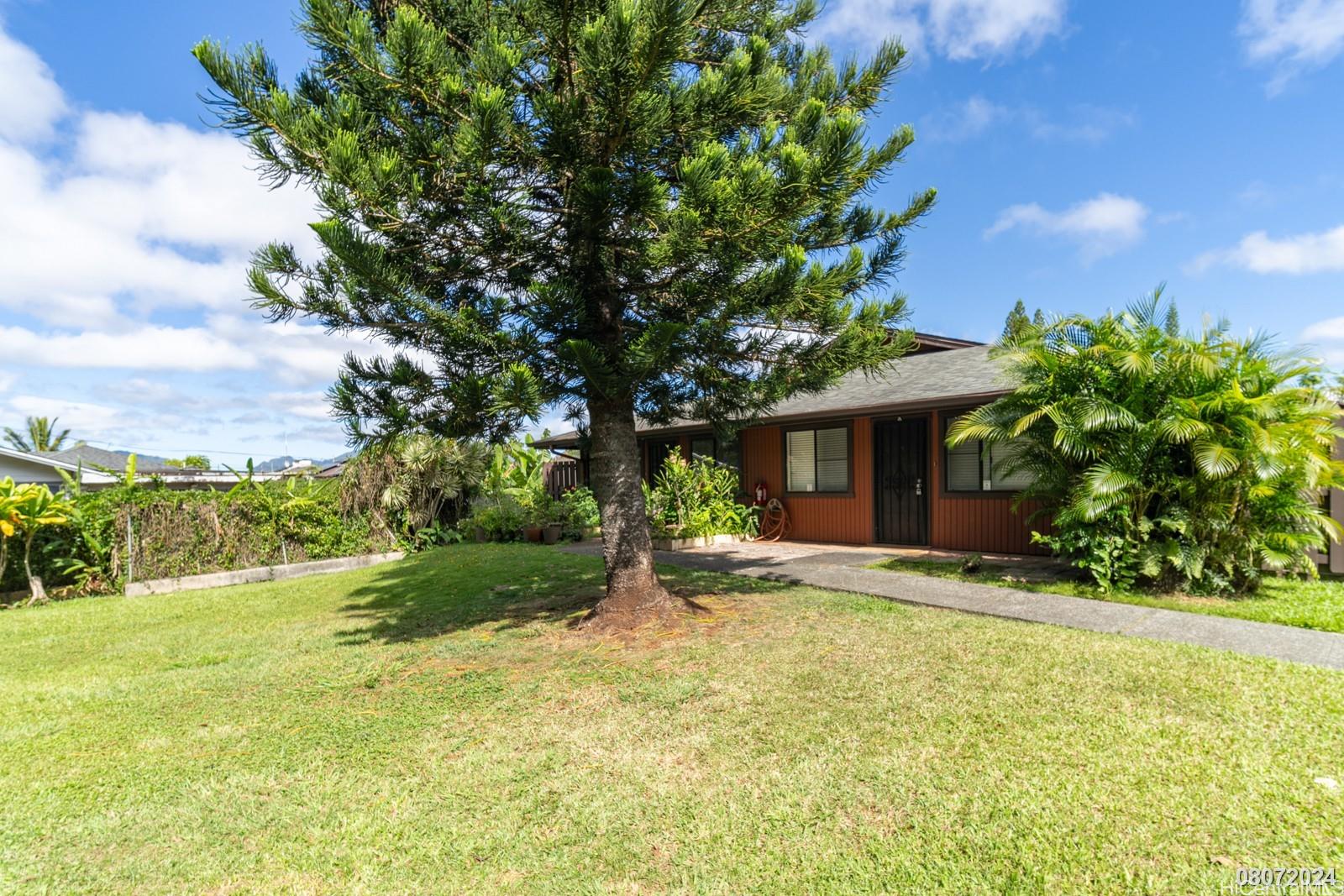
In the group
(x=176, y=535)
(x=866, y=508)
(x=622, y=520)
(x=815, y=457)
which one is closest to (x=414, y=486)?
(x=176, y=535)

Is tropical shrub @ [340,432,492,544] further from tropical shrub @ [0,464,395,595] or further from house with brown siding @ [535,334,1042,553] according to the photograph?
house with brown siding @ [535,334,1042,553]

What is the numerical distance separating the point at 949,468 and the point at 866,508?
5.22 feet

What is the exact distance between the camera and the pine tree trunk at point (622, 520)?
18.9 feet

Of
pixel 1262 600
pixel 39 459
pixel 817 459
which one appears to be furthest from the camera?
pixel 39 459

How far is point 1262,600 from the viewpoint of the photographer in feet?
20.0

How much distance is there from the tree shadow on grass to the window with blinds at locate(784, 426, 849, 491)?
3.97 metres

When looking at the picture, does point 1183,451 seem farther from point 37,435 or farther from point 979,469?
point 37,435

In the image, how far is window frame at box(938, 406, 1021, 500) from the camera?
9.26 meters

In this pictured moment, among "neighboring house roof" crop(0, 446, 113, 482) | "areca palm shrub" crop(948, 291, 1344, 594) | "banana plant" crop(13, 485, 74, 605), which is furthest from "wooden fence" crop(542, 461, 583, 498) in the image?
"areca palm shrub" crop(948, 291, 1344, 594)

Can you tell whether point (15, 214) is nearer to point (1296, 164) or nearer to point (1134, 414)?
point (1134, 414)

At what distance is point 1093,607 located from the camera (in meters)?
5.85

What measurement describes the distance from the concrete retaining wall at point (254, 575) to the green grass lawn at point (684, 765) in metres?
4.26

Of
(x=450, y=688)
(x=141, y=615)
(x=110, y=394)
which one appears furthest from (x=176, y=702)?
(x=110, y=394)

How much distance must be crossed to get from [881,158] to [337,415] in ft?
16.1
